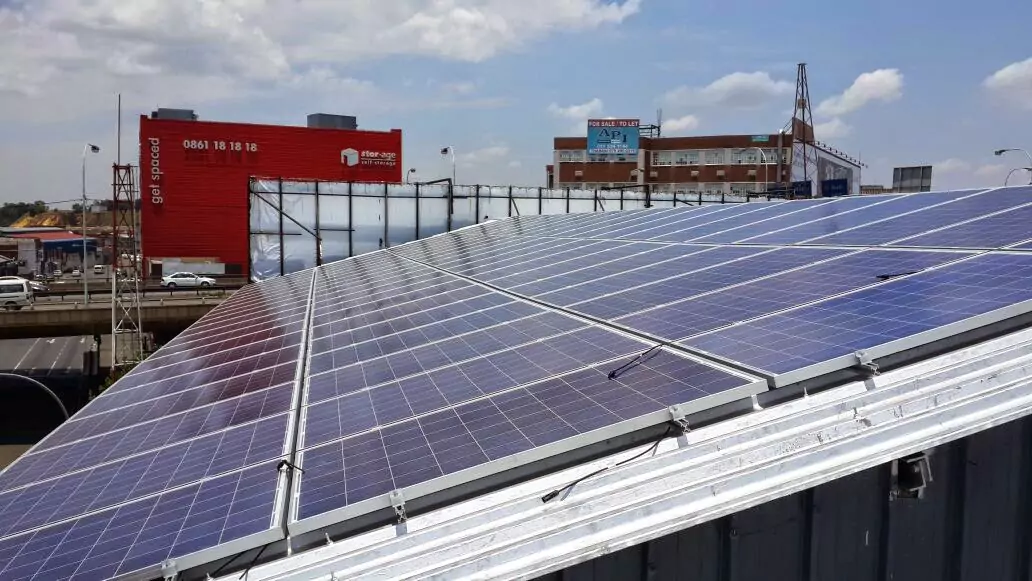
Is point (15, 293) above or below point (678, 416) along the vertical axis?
below

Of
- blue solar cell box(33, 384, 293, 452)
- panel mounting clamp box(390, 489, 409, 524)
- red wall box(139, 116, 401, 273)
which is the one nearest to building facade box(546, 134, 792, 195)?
red wall box(139, 116, 401, 273)

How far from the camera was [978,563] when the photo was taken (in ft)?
21.5

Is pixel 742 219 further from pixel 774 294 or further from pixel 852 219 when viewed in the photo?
pixel 774 294

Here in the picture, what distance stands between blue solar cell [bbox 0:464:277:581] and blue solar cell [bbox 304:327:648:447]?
91 centimetres

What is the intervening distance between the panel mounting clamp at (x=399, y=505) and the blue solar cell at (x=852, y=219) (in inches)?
373

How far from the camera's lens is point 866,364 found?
5914 millimetres

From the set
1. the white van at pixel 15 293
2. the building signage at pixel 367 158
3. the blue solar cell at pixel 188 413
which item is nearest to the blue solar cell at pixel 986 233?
the blue solar cell at pixel 188 413

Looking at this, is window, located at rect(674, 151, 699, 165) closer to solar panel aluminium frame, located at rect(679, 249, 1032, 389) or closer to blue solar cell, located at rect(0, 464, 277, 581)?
solar panel aluminium frame, located at rect(679, 249, 1032, 389)

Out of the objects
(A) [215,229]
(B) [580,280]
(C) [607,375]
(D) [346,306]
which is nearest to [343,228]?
(D) [346,306]

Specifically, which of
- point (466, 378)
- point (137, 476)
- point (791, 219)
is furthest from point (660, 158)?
point (137, 476)

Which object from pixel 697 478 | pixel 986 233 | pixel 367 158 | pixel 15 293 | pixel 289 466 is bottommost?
pixel 15 293

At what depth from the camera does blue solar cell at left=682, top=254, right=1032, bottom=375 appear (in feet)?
20.6

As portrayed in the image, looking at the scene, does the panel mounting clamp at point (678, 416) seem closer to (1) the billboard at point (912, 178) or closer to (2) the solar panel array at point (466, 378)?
(2) the solar panel array at point (466, 378)

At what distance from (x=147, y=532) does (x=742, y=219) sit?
15427 mm
